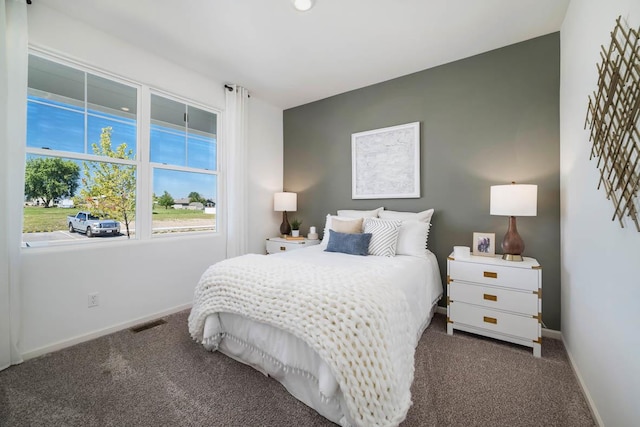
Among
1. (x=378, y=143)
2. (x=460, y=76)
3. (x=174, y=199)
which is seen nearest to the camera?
(x=460, y=76)

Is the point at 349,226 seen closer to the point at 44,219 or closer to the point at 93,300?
the point at 93,300

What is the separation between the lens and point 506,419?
1369mm

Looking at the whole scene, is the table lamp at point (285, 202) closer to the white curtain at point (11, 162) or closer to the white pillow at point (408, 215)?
the white pillow at point (408, 215)

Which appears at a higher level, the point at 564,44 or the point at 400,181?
the point at 564,44

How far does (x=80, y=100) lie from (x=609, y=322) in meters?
3.98

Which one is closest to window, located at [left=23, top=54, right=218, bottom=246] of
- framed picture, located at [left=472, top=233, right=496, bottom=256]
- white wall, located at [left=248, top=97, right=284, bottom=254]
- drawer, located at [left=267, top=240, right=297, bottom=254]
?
white wall, located at [left=248, top=97, right=284, bottom=254]

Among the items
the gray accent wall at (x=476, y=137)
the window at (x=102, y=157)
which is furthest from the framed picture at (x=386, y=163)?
the window at (x=102, y=157)

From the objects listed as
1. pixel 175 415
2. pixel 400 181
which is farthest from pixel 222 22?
pixel 175 415

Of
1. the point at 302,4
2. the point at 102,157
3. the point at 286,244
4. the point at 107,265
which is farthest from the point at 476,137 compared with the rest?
the point at 107,265

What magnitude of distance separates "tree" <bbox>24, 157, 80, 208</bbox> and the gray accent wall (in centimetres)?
273

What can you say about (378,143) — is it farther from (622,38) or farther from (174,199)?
(174,199)

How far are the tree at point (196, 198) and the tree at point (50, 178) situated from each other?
103 cm

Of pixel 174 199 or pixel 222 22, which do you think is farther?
pixel 174 199

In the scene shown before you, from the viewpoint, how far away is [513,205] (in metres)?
2.08
